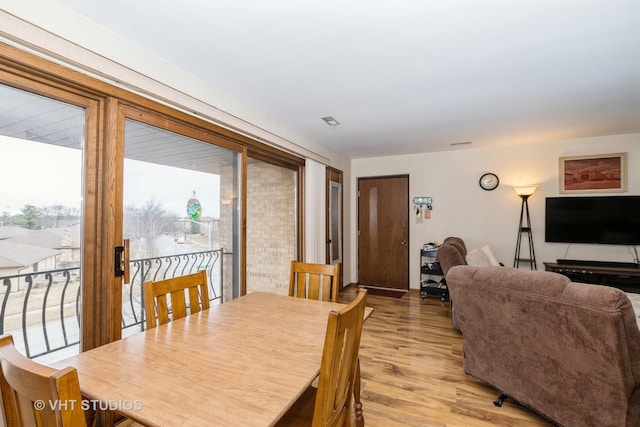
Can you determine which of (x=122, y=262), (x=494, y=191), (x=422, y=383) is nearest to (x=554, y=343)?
(x=422, y=383)

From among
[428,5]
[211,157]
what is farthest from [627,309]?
[211,157]

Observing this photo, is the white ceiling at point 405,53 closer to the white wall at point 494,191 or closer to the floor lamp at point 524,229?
the white wall at point 494,191

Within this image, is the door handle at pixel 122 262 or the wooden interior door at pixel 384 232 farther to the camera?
the wooden interior door at pixel 384 232

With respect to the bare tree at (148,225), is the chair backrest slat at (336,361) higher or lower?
lower

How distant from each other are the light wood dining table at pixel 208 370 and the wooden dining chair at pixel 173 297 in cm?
11

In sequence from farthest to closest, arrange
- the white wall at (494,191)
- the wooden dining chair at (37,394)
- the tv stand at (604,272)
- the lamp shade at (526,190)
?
the lamp shade at (526,190)
the white wall at (494,191)
the tv stand at (604,272)
the wooden dining chair at (37,394)

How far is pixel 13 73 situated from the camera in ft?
4.86

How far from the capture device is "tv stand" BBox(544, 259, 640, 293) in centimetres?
372

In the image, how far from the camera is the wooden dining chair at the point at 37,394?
25.1 inches

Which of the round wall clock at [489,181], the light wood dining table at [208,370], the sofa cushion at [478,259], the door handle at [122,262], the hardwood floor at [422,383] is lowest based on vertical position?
the hardwood floor at [422,383]

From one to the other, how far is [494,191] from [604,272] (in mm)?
1700

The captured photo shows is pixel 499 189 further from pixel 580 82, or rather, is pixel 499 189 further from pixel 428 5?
pixel 428 5

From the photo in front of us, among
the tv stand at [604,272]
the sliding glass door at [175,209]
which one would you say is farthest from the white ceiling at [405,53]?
the tv stand at [604,272]

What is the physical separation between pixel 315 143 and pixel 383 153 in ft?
4.95
